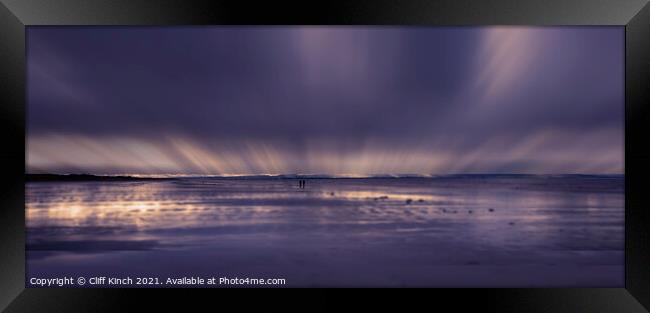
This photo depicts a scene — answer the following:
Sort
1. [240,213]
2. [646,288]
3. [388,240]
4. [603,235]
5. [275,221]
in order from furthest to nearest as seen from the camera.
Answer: [240,213]
[275,221]
[388,240]
[603,235]
[646,288]

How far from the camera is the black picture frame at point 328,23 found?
2545mm

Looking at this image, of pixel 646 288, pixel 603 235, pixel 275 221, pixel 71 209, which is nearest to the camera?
pixel 646 288

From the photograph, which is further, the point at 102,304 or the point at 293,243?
the point at 293,243

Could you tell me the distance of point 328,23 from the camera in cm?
261

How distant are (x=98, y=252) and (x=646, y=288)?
151 inches

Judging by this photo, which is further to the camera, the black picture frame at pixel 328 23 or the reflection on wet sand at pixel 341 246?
the reflection on wet sand at pixel 341 246

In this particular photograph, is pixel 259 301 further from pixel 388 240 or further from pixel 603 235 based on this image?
pixel 603 235

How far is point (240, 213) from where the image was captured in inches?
175

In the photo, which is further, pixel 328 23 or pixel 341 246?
pixel 341 246

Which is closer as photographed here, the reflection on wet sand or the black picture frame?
the black picture frame

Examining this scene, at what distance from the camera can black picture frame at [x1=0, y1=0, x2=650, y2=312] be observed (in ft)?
8.35

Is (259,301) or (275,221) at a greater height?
(275,221)

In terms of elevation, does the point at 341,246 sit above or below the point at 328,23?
below

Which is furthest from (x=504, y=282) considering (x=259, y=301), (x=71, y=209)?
(x=71, y=209)
